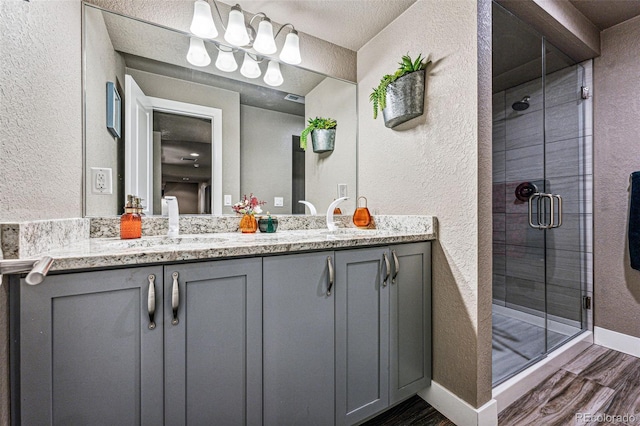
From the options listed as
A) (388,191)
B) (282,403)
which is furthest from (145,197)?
(388,191)

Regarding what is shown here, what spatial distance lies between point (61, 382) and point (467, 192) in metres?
1.57

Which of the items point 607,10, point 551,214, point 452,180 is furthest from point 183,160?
point 607,10

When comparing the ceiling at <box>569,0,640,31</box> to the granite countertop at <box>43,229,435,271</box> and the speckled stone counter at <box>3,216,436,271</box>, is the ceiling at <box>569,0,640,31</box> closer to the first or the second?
the speckled stone counter at <box>3,216,436,271</box>

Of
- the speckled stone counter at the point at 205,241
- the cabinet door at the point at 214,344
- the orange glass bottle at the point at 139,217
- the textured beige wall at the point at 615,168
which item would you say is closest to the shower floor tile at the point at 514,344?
the textured beige wall at the point at 615,168

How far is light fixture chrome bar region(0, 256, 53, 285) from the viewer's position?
45 centimetres

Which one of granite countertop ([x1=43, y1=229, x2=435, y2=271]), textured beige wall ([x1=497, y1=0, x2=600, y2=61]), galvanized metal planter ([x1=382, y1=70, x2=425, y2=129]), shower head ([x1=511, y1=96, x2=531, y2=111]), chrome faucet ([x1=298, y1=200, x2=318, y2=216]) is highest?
textured beige wall ([x1=497, y1=0, x2=600, y2=61])

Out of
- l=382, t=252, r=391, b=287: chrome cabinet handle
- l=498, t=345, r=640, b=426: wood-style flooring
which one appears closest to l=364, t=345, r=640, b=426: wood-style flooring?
l=498, t=345, r=640, b=426: wood-style flooring

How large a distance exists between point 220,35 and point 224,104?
39 centimetres

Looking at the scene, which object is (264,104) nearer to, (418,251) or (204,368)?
(418,251)

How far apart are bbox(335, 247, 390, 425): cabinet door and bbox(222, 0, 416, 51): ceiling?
1.44 metres

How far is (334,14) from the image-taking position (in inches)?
66.1

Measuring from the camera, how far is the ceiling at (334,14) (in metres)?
1.59

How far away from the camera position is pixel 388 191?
174 centimetres

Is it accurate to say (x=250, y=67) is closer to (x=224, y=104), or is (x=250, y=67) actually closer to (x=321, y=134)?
(x=224, y=104)
